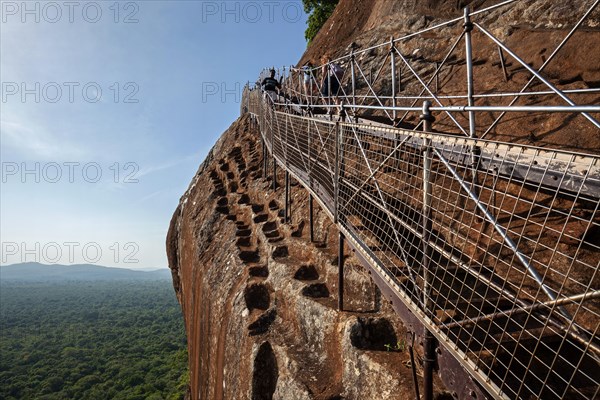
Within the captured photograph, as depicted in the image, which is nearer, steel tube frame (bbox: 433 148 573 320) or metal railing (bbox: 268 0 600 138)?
steel tube frame (bbox: 433 148 573 320)

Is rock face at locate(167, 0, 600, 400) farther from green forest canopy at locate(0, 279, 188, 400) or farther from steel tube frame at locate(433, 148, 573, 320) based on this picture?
green forest canopy at locate(0, 279, 188, 400)

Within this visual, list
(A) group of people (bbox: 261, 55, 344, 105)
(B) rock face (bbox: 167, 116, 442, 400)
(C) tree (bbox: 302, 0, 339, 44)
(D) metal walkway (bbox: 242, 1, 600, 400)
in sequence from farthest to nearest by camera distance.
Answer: (C) tree (bbox: 302, 0, 339, 44) < (A) group of people (bbox: 261, 55, 344, 105) < (B) rock face (bbox: 167, 116, 442, 400) < (D) metal walkway (bbox: 242, 1, 600, 400)

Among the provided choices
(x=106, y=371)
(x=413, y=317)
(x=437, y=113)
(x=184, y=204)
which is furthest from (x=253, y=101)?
(x=106, y=371)

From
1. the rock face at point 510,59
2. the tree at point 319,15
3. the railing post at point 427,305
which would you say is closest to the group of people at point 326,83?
the rock face at point 510,59

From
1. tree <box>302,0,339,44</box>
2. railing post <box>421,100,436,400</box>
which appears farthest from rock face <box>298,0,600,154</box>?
tree <box>302,0,339,44</box>

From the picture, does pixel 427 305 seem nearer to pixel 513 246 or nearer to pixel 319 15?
pixel 513 246

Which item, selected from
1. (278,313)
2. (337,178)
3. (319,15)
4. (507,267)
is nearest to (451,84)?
(337,178)
